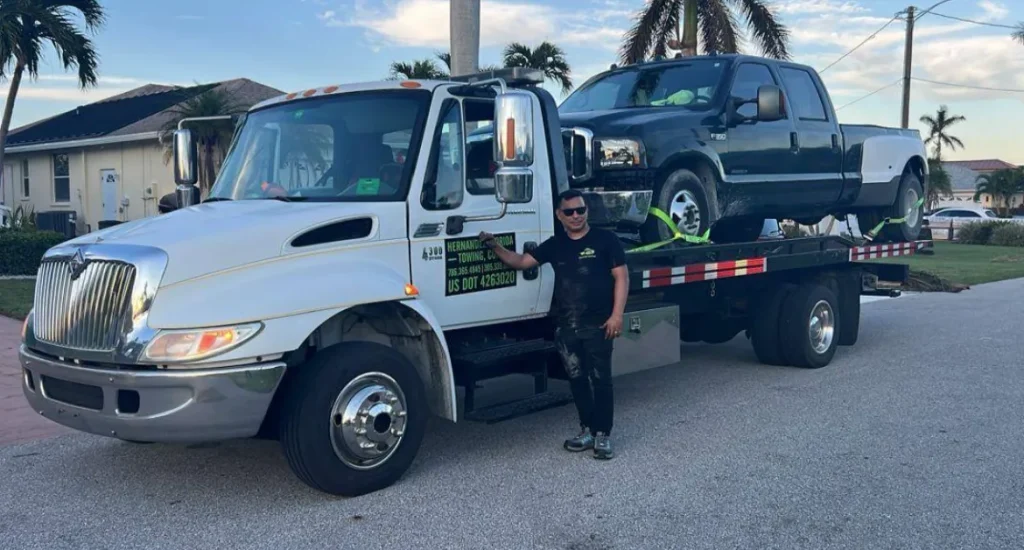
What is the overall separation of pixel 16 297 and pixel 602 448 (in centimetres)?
1086

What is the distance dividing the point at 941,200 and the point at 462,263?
85.4 meters

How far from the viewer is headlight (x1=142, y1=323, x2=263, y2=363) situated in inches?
189

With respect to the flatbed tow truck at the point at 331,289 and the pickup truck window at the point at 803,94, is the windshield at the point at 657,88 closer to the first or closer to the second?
the pickup truck window at the point at 803,94

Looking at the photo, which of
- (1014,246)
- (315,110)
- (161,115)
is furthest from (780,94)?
(1014,246)

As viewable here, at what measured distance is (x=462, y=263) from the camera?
6.02m

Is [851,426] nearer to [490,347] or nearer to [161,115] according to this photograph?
[490,347]

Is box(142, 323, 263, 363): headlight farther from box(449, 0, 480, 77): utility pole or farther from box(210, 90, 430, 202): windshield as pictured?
box(449, 0, 480, 77): utility pole

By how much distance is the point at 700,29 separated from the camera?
820 inches

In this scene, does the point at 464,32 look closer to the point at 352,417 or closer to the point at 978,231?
the point at 352,417

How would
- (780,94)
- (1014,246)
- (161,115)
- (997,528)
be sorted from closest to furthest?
1. (997,528)
2. (780,94)
3. (161,115)
4. (1014,246)

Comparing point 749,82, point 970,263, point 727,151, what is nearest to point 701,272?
point 727,151

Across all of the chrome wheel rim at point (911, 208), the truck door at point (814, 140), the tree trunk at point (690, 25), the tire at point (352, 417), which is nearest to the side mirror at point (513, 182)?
the tire at point (352, 417)

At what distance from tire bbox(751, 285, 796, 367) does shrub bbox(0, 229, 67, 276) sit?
12767 mm

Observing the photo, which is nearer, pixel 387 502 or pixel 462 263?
pixel 387 502
